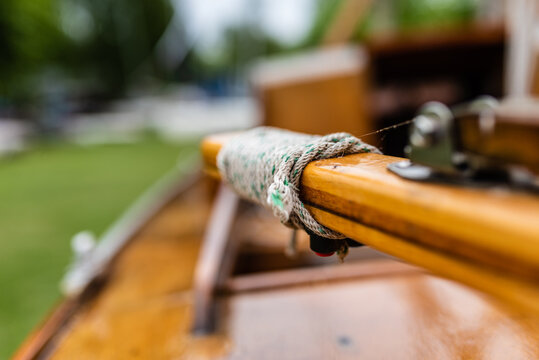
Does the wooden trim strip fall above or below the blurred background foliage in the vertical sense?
below

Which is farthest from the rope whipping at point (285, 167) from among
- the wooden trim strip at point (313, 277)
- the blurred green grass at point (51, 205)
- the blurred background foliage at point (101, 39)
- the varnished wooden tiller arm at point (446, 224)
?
the blurred background foliage at point (101, 39)

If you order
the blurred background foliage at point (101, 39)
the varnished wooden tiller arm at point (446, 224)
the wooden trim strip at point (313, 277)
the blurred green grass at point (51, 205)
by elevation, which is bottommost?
the blurred green grass at point (51, 205)

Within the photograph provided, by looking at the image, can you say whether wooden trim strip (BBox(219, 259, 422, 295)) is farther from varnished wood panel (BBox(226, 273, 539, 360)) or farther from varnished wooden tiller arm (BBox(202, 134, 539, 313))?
varnished wooden tiller arm (BBox(202, 134, 539, 313))

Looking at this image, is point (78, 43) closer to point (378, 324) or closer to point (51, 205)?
point (51, 205)

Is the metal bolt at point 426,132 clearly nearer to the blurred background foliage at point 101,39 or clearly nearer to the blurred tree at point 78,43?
the blurred background foliage at point 101,39

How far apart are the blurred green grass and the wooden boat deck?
2.20 feet

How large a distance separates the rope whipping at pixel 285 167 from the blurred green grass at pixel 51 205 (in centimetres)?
133

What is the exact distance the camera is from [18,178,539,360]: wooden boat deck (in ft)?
2.45

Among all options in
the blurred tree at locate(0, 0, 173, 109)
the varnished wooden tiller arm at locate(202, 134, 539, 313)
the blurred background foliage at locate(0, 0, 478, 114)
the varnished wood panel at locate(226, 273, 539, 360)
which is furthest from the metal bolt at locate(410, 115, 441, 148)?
the blurred tree at locate(0, 0, 173, 109)

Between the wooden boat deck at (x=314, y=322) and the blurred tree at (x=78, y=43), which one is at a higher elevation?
the blurred tree at (x=78, y=43)

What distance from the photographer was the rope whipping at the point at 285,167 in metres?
0.43

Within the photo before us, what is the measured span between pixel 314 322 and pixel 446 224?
62 cm

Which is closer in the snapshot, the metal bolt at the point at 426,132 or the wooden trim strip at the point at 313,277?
the metal bolt at the point at 426,132

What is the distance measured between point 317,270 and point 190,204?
50.2 inches
